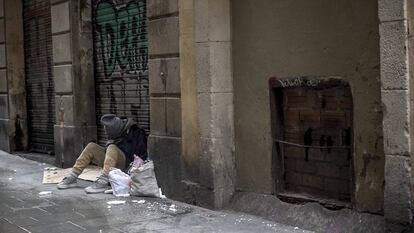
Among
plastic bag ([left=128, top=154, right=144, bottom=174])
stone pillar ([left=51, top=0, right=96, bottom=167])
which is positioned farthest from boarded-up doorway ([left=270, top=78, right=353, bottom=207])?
stone pillar ([left=51, top=0, right=96, bottom=167])

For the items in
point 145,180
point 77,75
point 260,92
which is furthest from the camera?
point 77,75

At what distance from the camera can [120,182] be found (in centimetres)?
773

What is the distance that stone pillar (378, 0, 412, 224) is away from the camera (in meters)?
4.88

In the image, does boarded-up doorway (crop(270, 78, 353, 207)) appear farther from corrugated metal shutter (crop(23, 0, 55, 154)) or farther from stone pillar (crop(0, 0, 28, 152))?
stone pillar (crop(0, 0, 28, 152))

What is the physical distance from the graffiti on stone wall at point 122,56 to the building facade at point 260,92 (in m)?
0.03

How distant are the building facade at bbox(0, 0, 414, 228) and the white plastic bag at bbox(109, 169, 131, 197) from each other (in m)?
0.44

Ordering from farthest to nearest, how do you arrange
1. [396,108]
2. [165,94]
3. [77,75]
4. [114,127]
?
1. [77,75]
2. [114,127]
3. [165,94]
4. [396,108]

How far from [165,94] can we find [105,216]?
1790mm

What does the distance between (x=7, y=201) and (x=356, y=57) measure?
472 centimetres

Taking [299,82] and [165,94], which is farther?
[165,94]

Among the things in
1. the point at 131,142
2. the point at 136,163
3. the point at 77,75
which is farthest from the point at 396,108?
the point at 77,75

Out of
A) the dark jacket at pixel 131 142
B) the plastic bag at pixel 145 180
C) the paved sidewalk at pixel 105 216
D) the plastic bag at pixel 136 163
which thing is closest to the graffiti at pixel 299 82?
the paved sidewalk at pixel 105 216

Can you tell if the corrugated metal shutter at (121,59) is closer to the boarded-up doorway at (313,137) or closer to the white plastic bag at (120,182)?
the white plastic bag at (120,182)

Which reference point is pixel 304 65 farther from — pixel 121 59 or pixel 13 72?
pixel 13 72
